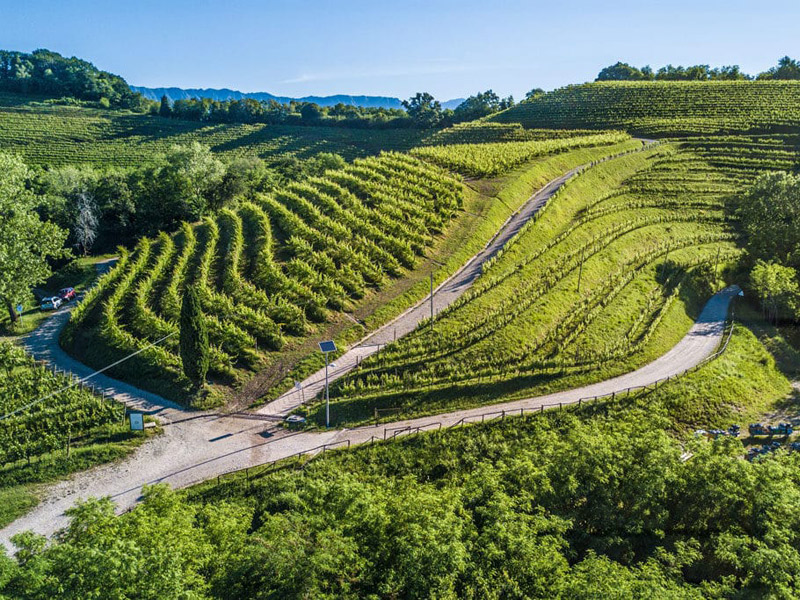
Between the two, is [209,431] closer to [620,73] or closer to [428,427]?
[428,427]

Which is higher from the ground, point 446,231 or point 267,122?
point 267,122

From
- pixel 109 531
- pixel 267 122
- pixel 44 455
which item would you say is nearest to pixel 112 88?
pixel 267 122

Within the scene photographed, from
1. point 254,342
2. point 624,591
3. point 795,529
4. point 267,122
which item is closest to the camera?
point 624,591

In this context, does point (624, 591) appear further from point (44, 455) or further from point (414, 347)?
point (44, 455)

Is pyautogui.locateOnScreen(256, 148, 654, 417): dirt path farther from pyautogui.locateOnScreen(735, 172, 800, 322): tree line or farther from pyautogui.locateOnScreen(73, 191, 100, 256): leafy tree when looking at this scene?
pyautogui.locateOnScreen(73, 191, 100, 256): leafy tree

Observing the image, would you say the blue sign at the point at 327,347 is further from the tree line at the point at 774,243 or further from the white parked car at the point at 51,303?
the tree line at the point at 774,243

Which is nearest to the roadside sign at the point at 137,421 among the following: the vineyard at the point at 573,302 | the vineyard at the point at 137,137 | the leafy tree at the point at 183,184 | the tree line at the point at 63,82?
the vineyard at the point at 573,302

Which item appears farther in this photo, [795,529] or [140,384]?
[140,384]
